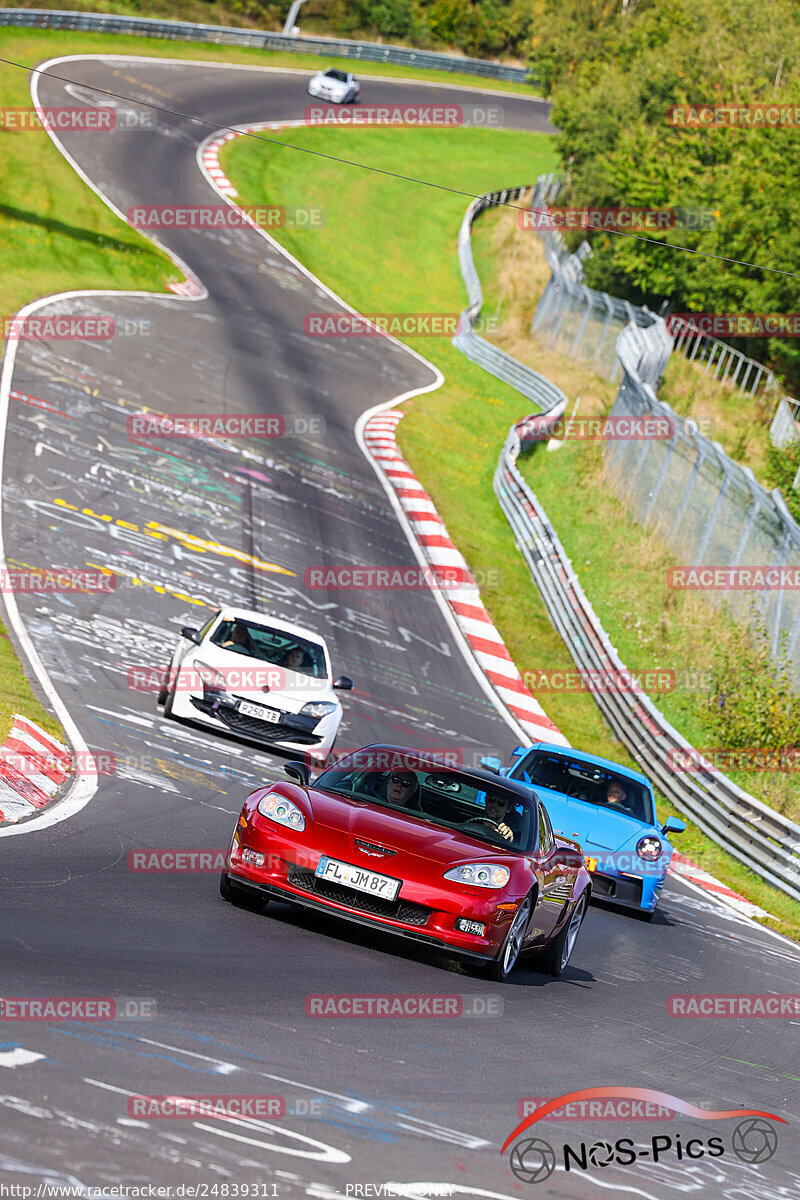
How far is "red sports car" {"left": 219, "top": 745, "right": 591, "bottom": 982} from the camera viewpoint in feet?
28.1

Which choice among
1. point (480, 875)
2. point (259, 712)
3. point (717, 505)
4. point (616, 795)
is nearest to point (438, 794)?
point (480, 875)

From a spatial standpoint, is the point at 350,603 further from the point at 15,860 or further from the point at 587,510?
the point at 15,860

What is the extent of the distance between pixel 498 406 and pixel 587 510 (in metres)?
9.35

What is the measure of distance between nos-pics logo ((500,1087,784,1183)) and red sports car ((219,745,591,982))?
4.96ft

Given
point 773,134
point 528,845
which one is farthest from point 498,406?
point 528,845

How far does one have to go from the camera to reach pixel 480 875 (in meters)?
8.77

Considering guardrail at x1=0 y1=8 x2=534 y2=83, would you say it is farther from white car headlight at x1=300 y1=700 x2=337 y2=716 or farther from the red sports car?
the red sports car

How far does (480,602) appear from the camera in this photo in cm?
2562

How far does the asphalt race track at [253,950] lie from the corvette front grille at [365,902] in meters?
0.31

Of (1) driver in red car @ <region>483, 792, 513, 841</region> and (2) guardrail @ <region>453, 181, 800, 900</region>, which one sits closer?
(1) driver in red car @ <region>483, 792, 513, 841</region>

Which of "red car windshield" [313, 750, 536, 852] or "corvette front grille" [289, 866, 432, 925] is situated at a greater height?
"red car windshield" [313, 750, 536, 852]

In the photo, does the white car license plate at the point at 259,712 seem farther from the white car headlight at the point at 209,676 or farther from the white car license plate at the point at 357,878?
the white car license plate at the point at 357,878

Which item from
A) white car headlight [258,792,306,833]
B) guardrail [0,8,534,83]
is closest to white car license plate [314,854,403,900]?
white car headlight [258,792,306,833]

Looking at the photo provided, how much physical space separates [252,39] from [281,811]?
65.3 m
